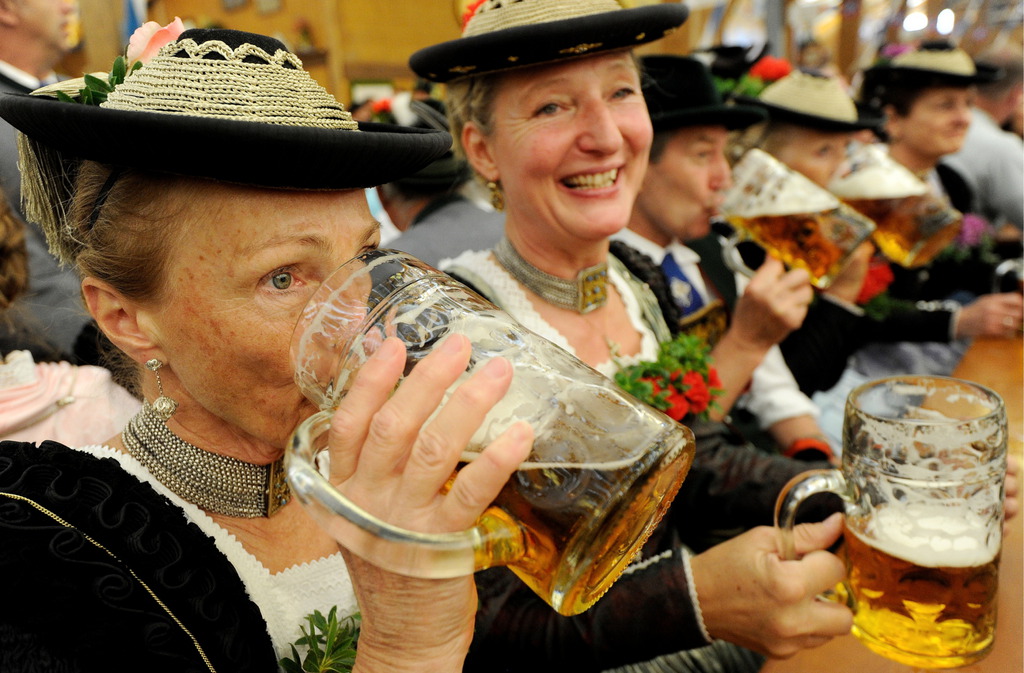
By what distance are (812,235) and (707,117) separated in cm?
51

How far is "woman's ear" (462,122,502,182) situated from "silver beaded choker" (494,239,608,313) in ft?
0.52

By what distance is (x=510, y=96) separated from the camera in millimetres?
1589

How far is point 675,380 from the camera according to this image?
5.29 ft

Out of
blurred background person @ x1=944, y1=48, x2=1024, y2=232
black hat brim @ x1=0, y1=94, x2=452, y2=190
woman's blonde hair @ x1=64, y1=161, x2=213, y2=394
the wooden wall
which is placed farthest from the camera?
the wooden wall

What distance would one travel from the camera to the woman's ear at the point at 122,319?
3.17 feet

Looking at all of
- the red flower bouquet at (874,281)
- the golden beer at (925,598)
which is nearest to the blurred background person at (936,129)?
the red flower bouquet at (874,281)

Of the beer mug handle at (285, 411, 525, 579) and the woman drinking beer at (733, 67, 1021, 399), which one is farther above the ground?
the beer mug handle at (285, 411, 525, 579)

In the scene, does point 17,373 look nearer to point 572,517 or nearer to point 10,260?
point 10,260

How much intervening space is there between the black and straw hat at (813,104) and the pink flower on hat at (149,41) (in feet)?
7.69

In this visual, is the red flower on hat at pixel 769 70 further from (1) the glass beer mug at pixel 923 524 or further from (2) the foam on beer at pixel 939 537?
(2) the foam on beer at pixel 939 537

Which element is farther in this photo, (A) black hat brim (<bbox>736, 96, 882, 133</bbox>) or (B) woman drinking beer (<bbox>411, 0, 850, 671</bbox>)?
(A) black hat brim (<bbox>736, 96, 882, 133</bbox>)

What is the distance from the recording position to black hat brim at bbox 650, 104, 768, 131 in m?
2.27

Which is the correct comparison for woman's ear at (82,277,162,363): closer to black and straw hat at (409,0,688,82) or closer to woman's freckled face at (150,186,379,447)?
woman's freckled face at (150,186,379,447)

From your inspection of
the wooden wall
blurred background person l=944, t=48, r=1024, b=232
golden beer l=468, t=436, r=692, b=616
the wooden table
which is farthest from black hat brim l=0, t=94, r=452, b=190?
the wooden wall
